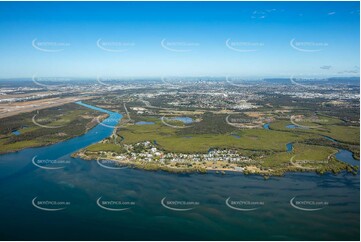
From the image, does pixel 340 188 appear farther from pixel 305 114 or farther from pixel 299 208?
pixel 305 114

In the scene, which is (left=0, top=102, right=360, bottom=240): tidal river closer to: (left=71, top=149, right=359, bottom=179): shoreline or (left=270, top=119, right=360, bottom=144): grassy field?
(left=71, top=149, right=359, bottom=179): shoreline

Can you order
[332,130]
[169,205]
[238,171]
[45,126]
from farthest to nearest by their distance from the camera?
[45,126]
[332,130]
[238,171]
[169,205]

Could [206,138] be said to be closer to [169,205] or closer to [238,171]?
[238,171]

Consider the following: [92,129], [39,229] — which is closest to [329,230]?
[39,229]

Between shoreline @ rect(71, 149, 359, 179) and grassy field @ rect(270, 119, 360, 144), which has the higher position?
grassy field @ rect(270, 119, 360, 144)

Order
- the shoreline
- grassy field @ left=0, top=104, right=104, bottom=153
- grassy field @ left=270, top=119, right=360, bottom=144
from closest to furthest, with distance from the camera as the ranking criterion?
the shoreline < grassy field @ left=0, top=104, right=104, bottom=153 < grassy field @ left=270, top=119, right=360, bottom=144

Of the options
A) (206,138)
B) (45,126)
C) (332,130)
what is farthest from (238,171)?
(45,126)

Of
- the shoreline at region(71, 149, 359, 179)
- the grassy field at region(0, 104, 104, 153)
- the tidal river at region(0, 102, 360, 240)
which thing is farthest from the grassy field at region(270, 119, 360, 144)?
the grassy field at region(0, 104, 104, 153)

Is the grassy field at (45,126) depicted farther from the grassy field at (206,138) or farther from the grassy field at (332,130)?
the grassy field at (332,130)

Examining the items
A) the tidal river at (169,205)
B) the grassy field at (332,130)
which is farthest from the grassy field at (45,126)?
the grassy field at (332,130)
